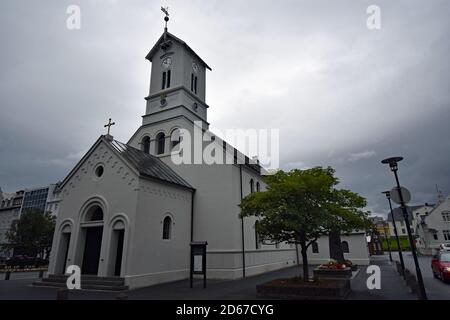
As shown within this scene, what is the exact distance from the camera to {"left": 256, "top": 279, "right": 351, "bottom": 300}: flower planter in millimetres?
11234

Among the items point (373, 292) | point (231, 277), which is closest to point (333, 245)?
point (231, 277)

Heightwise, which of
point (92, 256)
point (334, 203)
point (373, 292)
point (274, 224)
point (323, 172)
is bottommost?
point (373, 292)

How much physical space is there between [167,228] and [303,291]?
1066cm

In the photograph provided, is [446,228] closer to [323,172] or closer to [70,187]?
[323,172]

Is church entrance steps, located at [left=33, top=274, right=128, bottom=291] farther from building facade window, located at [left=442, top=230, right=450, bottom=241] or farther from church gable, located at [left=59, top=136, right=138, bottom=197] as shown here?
building facade window, located at [left=442, top=230, right=450, bottom=241]

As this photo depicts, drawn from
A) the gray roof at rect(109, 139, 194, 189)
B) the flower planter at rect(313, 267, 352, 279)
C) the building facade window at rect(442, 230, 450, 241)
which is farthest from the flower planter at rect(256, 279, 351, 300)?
the building facade window at rect(442, 230, 450, 241)

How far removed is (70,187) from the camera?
19.6 metres

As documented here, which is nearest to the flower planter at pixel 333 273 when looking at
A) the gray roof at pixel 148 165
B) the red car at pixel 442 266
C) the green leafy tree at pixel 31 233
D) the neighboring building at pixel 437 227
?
the red car at pixel 442 266

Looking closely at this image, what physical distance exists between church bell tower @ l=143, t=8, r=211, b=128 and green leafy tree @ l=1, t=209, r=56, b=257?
27.3m

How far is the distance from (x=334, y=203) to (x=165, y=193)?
11354 millimetres

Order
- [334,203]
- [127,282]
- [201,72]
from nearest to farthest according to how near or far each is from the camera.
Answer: [334,203], [127,282], [201,72]

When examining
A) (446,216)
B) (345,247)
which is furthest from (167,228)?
(446,216)

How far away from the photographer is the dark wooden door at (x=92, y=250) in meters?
17.4

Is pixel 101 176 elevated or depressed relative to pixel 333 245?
elevated
